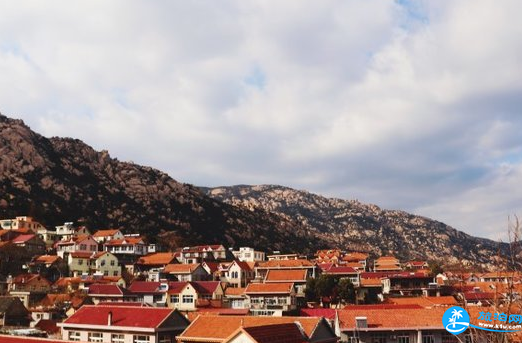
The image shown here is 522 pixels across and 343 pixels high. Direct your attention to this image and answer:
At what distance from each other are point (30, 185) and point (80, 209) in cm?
1627

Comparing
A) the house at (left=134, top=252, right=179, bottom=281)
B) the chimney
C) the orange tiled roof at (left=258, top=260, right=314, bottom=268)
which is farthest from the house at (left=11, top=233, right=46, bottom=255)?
the chimney

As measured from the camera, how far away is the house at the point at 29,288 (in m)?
73.7

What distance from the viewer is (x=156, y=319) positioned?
43812 mm

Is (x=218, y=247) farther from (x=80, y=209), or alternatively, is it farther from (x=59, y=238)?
(x=80, y=209)

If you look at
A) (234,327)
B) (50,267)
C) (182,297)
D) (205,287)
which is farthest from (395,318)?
(50,267)

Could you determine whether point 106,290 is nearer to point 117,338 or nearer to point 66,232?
point 117,338

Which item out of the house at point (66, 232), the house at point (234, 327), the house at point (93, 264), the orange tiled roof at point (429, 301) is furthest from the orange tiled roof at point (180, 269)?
the house at point (234, 327)

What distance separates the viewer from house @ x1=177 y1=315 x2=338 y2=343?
39.7 meters

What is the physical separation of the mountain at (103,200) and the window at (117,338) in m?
93.2

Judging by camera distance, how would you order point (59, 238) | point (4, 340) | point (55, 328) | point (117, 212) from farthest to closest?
1. point (117, 212)
2. point (59, 238)
3. point (55, 328)
4. point (4, 340)

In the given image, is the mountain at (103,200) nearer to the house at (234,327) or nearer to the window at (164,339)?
the window at (164,339)

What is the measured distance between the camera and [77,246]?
104 m

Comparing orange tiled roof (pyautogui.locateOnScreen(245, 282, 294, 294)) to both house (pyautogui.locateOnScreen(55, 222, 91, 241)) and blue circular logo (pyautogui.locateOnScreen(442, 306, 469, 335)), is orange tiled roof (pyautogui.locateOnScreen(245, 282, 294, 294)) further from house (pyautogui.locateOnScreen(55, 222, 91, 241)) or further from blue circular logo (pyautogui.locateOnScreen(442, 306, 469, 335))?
house (pyautogui.locateOnScreen(55, 222, 91, 241))

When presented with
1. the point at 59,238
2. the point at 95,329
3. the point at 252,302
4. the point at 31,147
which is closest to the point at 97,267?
the point at 59,238
